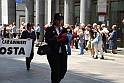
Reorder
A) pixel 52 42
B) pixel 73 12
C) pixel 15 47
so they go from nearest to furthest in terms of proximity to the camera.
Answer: pixel 52 42 < pixel 15 47 < pixel 73 12

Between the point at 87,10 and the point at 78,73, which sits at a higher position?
the point at 87,10

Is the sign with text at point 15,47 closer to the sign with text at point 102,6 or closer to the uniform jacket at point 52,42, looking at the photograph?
the uniform jacket at point 52,42

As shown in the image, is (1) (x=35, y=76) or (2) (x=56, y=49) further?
(1) (x=35, y=76)

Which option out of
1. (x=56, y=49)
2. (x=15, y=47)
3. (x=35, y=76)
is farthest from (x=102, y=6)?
(x=56, y=49)

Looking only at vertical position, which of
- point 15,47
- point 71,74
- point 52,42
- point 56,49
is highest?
point 52,42

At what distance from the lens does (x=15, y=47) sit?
9.86 meters

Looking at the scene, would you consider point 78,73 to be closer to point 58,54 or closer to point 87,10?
point 58,54

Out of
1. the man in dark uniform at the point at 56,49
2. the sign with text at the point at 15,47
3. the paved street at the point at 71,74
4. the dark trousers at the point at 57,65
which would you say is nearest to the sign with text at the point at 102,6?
the paved street at the point at 71,74

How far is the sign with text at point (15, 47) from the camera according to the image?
383 inches

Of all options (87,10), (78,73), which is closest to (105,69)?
(78,73)

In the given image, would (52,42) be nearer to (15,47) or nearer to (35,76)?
(35,76)

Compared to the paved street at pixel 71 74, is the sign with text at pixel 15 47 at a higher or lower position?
higher

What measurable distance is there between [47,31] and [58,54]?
0.62 m

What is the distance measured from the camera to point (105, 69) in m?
11.7
